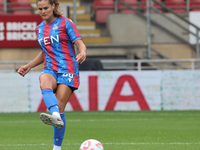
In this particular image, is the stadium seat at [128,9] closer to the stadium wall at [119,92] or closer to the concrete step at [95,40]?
the concrete step at [95,40]

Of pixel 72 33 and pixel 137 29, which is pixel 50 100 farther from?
pixel 137 29

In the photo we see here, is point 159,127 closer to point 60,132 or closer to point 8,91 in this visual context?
point 60,132

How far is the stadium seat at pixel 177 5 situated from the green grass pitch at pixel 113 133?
7889mm

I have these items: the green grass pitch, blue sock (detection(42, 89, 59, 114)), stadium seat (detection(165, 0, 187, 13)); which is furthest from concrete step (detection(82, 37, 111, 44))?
blue sock (detection(42, 89, 59, 114))

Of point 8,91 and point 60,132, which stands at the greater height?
point 60,132

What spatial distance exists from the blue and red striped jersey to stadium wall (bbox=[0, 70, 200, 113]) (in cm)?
740

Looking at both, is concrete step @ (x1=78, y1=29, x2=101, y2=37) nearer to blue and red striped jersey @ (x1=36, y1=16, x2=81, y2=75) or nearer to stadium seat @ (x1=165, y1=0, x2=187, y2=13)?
stadium seat @ (x1=165, y1=0, x2=187, y2=13)

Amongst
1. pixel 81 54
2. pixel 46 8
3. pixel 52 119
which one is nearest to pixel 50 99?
pixel 52 119

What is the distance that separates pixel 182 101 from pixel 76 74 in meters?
7.98

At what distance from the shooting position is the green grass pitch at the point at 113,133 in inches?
221

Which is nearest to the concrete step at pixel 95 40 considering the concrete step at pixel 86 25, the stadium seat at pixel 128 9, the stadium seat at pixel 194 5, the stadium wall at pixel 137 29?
the stadium wall at pixel 137 29

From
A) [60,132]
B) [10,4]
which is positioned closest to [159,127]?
[60,132]

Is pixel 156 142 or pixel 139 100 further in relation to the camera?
pixel 139 100

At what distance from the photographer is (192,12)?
1591 cm
